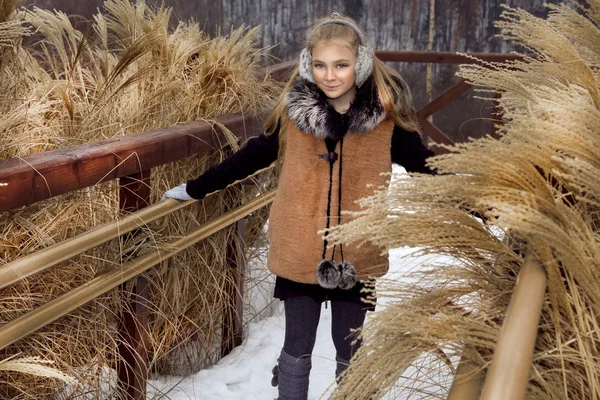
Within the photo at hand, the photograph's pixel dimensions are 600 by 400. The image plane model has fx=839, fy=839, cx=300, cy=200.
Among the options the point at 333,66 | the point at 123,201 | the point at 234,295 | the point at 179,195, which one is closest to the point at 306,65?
the point at 333,66

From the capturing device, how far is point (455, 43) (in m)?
8.78

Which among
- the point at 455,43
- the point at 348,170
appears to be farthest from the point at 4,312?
the point at 455,43

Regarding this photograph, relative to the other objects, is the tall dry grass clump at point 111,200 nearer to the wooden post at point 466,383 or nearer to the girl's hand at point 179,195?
the girl's hand at point 179,195

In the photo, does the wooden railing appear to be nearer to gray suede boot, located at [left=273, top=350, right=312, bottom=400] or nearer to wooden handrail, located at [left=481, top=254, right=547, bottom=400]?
gray suede boot, located at [left=273, top=350, right=312, bottom=400]

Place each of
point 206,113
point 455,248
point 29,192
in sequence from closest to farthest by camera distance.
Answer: point 455,248 < point 29,192 < point 206,113

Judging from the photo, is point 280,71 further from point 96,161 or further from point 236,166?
point 96,161

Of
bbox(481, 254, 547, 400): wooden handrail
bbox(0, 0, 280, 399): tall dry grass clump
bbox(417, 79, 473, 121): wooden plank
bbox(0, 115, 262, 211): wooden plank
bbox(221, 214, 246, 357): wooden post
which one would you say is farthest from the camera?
bbox(417, 79, 473, 121): wooden plank

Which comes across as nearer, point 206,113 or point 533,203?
point 533,203

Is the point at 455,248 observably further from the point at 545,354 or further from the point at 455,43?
the point at 455,43

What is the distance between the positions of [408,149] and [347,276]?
36cm

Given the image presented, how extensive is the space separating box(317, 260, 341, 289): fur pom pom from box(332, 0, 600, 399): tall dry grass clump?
2.82 feet

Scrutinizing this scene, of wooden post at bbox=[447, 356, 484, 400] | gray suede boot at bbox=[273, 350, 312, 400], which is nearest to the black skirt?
gray suede boot at bbox=[273, 350, 312, 400]

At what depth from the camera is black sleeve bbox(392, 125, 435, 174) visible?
6.97 feet

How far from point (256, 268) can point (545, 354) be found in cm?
221
